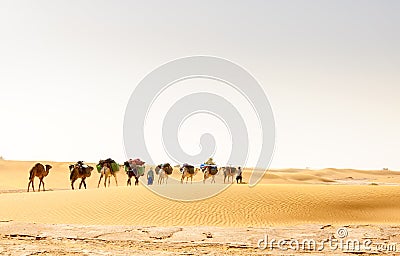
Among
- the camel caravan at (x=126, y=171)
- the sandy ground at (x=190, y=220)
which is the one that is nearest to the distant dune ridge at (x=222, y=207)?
the sandy ground at (x=190, y=220)

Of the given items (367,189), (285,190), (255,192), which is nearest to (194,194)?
(255,192)

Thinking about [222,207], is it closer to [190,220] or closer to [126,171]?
[190,220]

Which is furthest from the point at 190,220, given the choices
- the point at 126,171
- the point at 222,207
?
the point at 126,171

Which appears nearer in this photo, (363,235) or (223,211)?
(363,235)

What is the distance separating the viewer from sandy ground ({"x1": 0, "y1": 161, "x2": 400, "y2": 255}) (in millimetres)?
9562

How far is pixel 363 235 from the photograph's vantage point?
11.5 m

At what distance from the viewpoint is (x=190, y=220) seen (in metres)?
16.5

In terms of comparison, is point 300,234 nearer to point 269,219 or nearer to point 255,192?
point 269,219

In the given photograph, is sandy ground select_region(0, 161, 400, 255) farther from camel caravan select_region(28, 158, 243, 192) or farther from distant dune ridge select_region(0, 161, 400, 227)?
camel caravan select_region(28, 158, 243, 192)

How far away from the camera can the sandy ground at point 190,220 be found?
31.4 feet

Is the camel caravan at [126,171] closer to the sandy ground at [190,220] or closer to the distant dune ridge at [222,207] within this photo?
the sandy ground at [190,220]

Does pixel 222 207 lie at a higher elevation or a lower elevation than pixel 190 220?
higher

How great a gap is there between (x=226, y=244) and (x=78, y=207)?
10879 mm

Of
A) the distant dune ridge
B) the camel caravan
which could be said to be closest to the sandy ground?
the distant dune ridge
